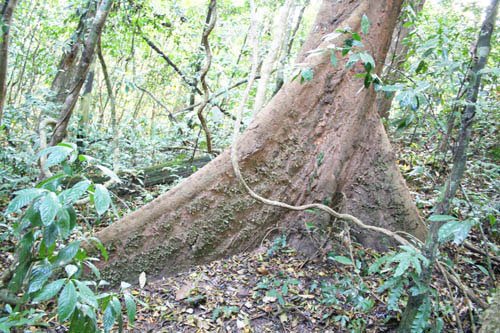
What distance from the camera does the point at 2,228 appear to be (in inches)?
126

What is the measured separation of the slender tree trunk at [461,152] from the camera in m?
1.64

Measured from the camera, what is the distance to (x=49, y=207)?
1.49 metres

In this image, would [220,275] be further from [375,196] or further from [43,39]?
[43,39]

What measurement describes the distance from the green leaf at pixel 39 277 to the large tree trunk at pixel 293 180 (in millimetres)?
1060

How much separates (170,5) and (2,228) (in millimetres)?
4555

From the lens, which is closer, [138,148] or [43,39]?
[138,148]

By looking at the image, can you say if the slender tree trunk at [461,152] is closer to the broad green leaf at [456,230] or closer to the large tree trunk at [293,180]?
the broad green leaf at [456,230]

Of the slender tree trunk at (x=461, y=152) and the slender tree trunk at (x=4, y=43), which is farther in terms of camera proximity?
the slender tree trunk at (x=4, y=43)

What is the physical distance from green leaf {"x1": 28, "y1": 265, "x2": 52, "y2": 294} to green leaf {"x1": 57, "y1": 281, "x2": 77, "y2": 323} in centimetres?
23

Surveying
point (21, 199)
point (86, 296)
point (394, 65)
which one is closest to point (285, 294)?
point (86, 296)

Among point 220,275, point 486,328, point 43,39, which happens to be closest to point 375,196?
point 220,275

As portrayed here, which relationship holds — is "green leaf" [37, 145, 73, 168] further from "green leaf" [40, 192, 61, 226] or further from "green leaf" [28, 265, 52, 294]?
"green leaf" [28, 265, 52, 294]

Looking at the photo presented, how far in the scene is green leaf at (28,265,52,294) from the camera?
5.27ft

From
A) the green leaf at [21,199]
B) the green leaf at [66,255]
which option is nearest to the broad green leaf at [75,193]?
the green leaf at [21,199]
